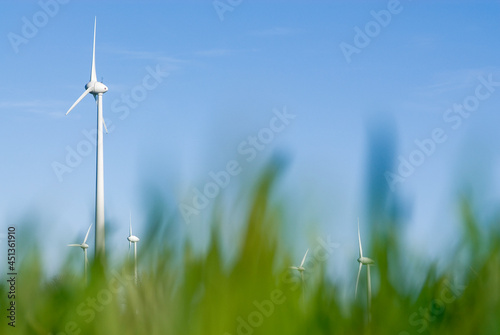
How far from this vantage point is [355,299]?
1.87m

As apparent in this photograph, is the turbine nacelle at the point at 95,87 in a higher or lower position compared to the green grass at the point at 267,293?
higher

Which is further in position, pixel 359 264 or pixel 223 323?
pixel 359 264

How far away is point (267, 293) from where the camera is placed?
1697 millimetres

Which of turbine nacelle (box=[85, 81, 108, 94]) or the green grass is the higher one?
turbine nacelle (box=[85, 81, 108, 94])

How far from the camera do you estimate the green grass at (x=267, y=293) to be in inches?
66.0

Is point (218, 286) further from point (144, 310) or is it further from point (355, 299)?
point (355, 299)

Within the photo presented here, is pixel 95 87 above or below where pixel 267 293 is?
above

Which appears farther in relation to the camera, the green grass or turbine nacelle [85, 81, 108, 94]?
turbine nacelle [85, 81, 108, 94]

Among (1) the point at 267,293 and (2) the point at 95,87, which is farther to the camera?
(2) the point at 95,87

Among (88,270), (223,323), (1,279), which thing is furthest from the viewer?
(1,279)

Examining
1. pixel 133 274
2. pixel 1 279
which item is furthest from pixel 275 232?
pixel 1 279

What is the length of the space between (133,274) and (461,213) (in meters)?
0.90

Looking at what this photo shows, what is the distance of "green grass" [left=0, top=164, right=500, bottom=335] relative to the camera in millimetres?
1677

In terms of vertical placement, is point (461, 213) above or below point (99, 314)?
above
